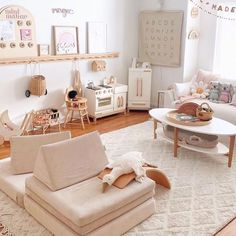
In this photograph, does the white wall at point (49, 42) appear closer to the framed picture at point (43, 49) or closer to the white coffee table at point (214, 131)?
the framed picture at point (43, 49)

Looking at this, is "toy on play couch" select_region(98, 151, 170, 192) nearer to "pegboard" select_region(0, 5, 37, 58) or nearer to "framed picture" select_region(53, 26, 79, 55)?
"pegboard" select_region(0, 5, 37, 58)

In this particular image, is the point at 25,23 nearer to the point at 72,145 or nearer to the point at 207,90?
the point at 72,145

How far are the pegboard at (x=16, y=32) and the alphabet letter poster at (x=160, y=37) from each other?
7.60 feet

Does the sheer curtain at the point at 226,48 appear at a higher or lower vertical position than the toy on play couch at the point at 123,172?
higher

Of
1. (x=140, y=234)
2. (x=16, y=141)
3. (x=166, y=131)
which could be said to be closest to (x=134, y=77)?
(x=166, y=131)

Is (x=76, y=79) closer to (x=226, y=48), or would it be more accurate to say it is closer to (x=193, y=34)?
(x=193, y=34)

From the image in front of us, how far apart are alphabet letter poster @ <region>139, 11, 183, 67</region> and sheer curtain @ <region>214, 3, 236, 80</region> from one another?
0.70m

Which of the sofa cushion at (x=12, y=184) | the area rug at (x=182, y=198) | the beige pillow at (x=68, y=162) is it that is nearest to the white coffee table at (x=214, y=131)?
the area rug at (x=182, y=198)

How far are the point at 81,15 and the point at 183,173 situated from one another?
3106 mm

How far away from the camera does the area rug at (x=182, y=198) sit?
263 centimetres

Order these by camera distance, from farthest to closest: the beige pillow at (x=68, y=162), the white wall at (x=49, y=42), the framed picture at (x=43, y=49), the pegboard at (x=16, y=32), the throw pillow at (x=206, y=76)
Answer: the throw pillow at (x=206, y=76) < the framed picture at (x=43, y=49) < the white wall at (x=49, y=42) < the pegboard at (x=16, y=32) < the beige pillow at (x=68, y=162)

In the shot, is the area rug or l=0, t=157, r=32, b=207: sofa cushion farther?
l=0, t=157, r=32, b=207: sofa cushion

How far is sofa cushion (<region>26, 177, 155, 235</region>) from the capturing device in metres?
2.25

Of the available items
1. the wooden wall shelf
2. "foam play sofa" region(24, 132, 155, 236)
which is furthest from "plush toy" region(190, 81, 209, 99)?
"foam play sofa" region(24, 132, 155, 236)
